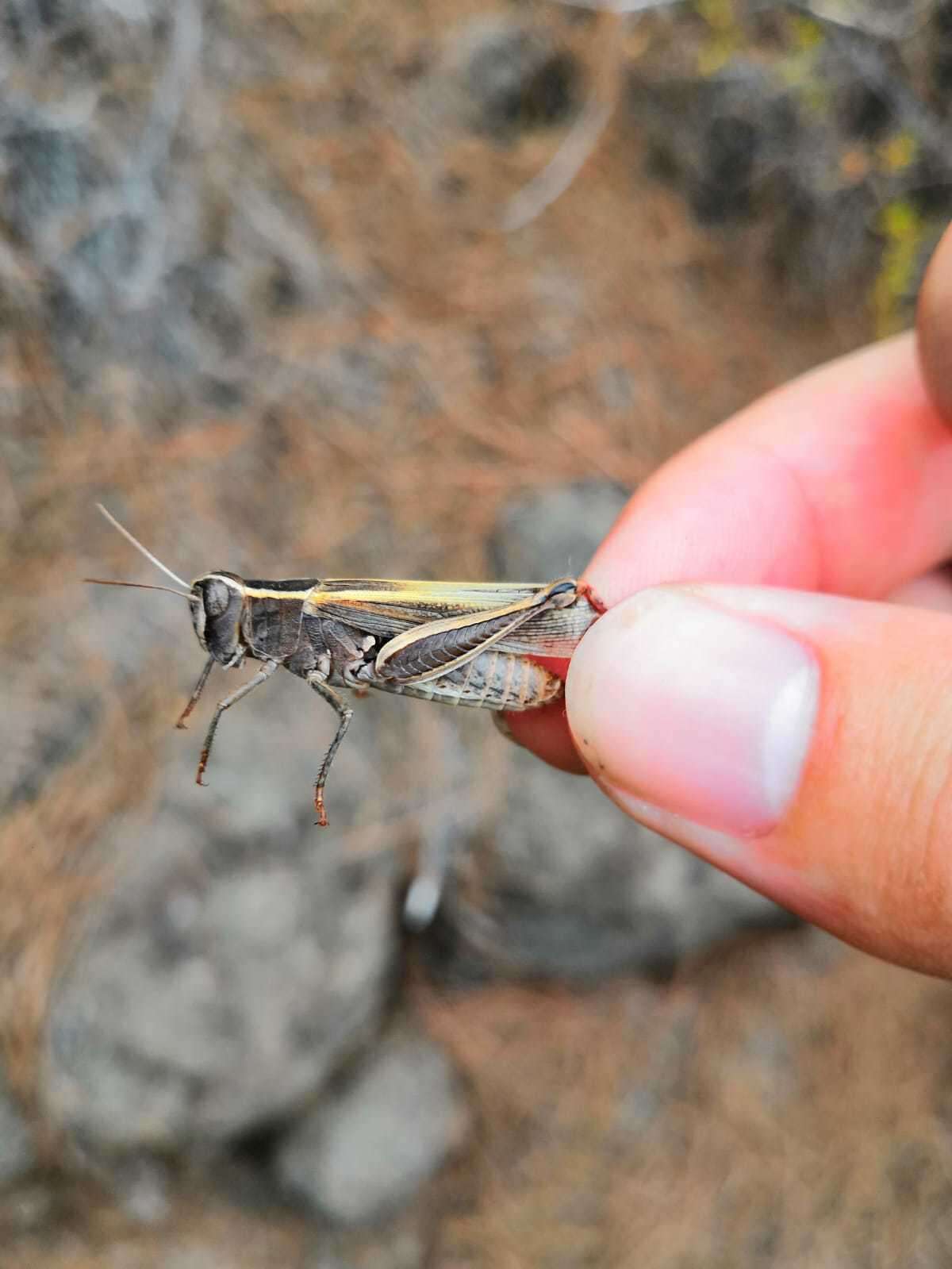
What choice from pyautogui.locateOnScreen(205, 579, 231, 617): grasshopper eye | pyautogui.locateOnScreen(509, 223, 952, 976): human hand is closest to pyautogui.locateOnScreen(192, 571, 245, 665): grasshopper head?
pyautogui.locateOnScreen(205, 579, 231, 617): grasshopper eye

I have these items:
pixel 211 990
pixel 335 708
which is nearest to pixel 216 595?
pixel 335 708

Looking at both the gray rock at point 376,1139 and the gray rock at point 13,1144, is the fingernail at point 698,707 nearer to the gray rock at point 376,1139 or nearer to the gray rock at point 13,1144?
the gray rock at point 376,1139

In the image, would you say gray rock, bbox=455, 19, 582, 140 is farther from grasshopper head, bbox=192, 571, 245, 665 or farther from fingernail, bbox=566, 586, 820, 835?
fingernail, bbox=566, 586, 820, 835

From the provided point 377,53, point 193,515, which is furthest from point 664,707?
point 377,53

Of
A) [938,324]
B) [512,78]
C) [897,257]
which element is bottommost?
[938,324]

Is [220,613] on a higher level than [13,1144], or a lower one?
higher

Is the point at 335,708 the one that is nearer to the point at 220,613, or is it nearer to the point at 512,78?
the point at 220,613

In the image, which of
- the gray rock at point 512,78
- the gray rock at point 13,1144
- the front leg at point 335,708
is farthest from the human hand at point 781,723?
the gray rock at point 512,78
